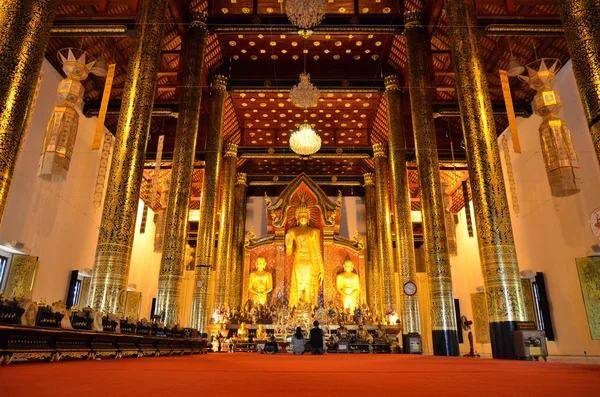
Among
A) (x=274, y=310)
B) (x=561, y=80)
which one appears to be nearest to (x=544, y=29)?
(x=561, y=80)

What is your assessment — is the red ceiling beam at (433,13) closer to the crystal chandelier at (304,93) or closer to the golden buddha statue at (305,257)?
the crystal chandelier at (304,93)

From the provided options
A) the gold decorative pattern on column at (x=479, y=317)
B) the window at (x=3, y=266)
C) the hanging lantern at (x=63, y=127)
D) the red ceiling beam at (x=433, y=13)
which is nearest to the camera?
the hanging lantern at (x=63, y=127)

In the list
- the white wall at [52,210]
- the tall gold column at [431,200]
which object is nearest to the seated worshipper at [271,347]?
the tall gold column at [431,200]

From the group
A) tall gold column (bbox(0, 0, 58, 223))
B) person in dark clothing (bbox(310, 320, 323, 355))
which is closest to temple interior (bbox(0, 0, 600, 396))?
tall gold column (bbox(0, 0, 58, 223))

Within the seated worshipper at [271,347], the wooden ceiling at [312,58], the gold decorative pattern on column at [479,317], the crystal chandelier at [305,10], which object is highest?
the wooden ceiling at [312,58]

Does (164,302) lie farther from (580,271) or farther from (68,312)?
(580,271)

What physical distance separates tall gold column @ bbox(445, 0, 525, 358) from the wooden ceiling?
1375 mm

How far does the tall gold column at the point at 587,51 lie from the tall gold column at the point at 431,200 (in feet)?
18.0

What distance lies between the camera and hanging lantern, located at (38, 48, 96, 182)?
8734mm

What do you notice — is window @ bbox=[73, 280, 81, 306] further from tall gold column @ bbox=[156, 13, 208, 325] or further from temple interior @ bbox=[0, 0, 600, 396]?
tall gold column @ bbox=[156, 13, 208, 325]

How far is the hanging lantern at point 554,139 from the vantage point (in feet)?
28.5

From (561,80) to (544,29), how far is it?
1.91m

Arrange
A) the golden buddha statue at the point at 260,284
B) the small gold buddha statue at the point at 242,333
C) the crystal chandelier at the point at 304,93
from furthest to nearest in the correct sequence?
the golden buddha statue at the point at 260,284 < the small gold buddha statue at the point at 242,333 < the crystal chandelier at the point at 304,93

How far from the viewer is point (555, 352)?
1017 centimetres
